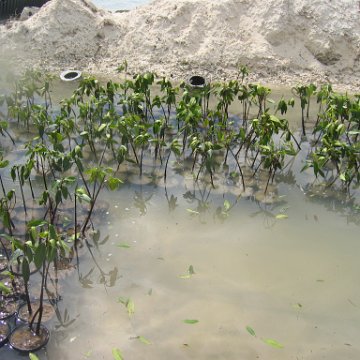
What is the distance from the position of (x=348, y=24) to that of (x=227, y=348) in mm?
7360

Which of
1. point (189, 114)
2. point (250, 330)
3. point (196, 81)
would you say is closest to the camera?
point (250, 330)

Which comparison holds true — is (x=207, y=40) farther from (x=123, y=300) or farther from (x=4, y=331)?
(x=4, y=331)

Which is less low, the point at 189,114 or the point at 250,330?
the point at 189,114

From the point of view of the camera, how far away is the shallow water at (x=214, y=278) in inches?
129

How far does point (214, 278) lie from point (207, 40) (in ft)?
19.7

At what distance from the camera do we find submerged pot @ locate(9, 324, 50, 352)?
3.14 metres

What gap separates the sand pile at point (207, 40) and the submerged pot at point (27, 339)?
5.91 metres

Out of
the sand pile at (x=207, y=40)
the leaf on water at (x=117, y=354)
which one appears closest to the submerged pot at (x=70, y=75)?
the sand pile at (x=207, y=40)

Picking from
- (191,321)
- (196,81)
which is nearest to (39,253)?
(191,321)

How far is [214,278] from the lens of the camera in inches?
151

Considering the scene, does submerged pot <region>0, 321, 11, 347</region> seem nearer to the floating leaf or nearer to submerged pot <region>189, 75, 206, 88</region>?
the floating leaf

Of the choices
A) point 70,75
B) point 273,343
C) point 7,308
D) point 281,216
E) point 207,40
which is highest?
point 207,40

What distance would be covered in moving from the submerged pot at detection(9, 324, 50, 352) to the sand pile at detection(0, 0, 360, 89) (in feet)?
19.4

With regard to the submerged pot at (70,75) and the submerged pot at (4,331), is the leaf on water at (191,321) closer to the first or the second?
the submerged pot at (4,331)
